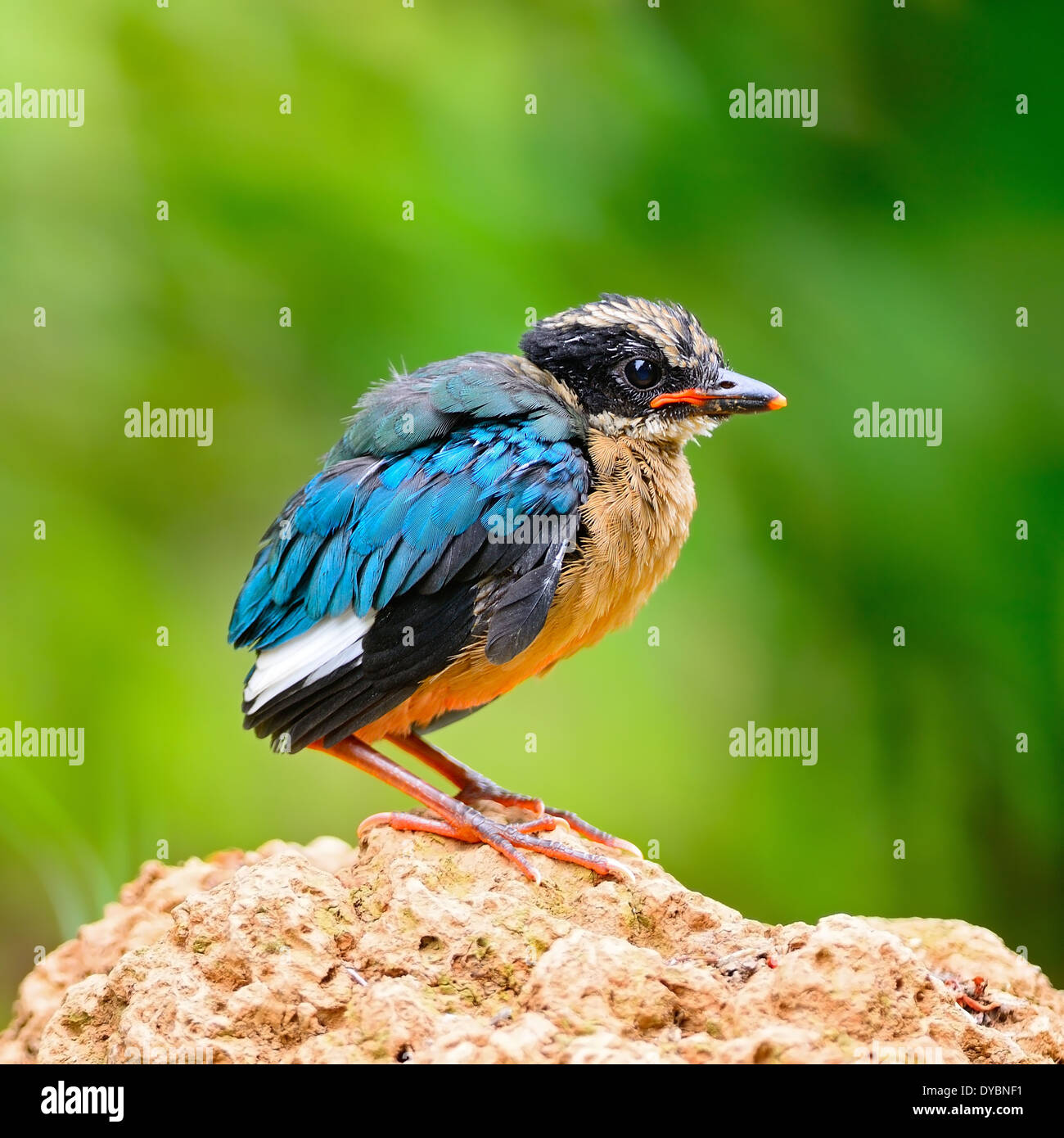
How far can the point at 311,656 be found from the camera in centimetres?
401

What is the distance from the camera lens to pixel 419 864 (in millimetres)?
3523

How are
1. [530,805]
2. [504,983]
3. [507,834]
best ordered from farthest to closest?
1. [530,805]
2. [507,834]
3. [504,983]

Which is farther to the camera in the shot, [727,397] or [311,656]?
[727,397]

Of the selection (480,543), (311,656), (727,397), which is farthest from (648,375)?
(311,656)

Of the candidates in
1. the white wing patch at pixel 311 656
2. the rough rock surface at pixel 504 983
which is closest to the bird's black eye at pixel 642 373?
the white wing patch at pixel 311 656

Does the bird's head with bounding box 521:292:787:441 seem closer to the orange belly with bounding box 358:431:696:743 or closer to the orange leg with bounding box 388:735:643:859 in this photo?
the orange belly with bounding box 358:431:696:743

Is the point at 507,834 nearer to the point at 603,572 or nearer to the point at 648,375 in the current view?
the point at 603,572

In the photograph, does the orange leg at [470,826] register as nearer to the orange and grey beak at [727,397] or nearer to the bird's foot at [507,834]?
the bird's foot at [507,834]

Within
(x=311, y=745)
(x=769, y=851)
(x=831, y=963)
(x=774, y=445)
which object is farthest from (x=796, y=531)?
(x=831, y=963)

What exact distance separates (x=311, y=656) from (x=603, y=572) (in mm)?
993

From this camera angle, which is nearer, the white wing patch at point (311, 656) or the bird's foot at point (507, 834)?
the bird's foot at point (507, 834)

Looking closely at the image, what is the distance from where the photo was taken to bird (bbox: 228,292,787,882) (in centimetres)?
389

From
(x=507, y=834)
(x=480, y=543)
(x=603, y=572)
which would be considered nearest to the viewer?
(x=507, y=834)

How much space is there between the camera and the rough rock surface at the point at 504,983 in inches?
114
